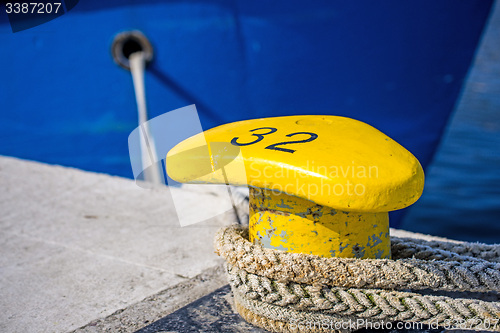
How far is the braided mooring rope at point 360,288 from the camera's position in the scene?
1364mm

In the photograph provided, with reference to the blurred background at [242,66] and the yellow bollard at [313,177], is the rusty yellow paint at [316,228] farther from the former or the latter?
the blurred background at [242,66]

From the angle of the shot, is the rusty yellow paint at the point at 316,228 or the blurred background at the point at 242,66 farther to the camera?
the blurred background at the point at 242,66

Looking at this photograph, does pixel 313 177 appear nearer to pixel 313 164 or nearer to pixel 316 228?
pixel 313 164

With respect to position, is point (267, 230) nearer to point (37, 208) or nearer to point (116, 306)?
point (116, 306)

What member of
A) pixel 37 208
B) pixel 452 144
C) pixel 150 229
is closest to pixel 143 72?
pixel 37 208

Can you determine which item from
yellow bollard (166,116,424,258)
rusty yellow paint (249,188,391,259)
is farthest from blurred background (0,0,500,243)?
rusty yellow paint (249,188,391,259)

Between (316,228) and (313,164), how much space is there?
0.21m

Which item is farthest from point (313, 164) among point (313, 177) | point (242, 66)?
point (242, 66)

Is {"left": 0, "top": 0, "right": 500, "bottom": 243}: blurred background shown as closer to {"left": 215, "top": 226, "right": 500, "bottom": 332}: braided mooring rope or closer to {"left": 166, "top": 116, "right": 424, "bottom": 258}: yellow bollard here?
{"left": 166, "top": 116, "right": 424, "bottom": 258}: yellow bollard

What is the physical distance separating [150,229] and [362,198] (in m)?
1.44

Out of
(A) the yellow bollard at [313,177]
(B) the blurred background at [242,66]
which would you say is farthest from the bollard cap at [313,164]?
(B) the blurred background at [242,66]

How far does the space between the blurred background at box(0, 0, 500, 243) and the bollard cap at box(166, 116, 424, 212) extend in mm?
2200

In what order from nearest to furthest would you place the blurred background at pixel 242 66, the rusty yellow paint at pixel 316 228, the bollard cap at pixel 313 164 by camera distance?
1. the bollard cap at pixel 313 164
2. the rusty yellow paint at pixel 316 228
3. the blurred background at pixel 242 66

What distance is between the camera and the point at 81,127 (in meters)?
4.36
